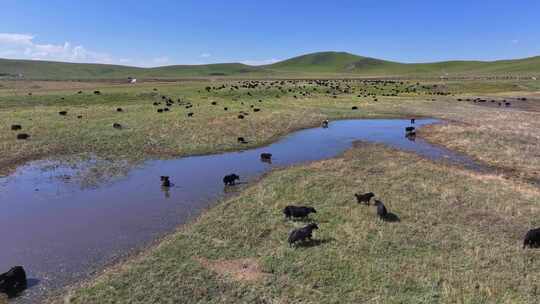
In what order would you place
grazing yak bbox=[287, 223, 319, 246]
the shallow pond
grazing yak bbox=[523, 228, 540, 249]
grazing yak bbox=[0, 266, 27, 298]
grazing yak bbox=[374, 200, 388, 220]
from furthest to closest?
grazing yak bbox=[374, 200, 388, 220] → grazing yak bbox=[287, 223, 319, 246] → the shallow pond → grazing yak bbox=[523, 228, 540, 249] → grazing yak bbox=[0, 266, 27, 298]

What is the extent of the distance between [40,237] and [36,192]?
6.37 meters

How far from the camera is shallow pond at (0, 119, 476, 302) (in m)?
12.8

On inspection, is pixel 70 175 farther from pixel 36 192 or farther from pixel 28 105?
pixel 28 105

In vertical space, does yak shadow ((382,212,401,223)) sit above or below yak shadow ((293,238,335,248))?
above

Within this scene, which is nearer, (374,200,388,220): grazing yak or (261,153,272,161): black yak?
(374,200,388,220): grazing yak

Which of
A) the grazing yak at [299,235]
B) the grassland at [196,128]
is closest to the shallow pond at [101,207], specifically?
the grassland at [196,128]

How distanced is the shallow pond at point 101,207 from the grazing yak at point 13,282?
343 mm

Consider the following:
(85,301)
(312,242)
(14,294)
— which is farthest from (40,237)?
Result: (312,242)

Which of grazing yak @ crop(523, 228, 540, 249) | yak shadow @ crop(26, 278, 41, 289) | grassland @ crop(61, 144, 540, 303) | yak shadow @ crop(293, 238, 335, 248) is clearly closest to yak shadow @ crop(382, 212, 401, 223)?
grassland @ crop(61, 144, 540, 303)

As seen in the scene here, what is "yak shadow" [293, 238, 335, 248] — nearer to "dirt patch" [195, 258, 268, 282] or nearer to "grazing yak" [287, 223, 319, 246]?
"grazing yak" [287, 223, 319, 246]

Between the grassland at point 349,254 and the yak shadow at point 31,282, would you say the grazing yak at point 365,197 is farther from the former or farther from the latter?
the yak shadow at point 31,282

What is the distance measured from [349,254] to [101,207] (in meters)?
12.1

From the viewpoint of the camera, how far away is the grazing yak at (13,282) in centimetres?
1063

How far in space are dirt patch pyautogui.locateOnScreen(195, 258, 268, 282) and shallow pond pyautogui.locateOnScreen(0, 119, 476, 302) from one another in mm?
3467
